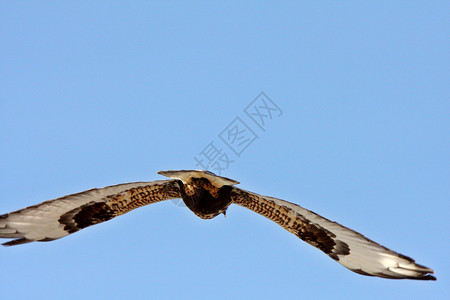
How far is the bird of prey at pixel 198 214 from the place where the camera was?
10789mm

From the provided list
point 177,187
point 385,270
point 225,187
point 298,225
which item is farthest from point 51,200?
point 385,270

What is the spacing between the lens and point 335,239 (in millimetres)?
11383

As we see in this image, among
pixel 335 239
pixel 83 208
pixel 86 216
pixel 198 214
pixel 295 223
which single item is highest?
pixel 83 208

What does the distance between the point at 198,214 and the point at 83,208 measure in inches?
103

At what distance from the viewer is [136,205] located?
38.9ft

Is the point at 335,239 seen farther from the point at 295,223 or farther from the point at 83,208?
the point at 83,208

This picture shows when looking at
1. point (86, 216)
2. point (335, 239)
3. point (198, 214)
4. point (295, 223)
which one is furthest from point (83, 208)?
point (335, 239)

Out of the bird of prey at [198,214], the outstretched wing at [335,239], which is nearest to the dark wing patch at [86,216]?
the bird of prey at [198,214]

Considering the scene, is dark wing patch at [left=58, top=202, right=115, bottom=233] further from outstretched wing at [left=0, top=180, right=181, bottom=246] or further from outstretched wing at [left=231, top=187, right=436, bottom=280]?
outstretched wing at [left=231, top=187, right=436, bottom=280]

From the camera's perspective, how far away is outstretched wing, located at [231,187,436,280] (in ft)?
34.7

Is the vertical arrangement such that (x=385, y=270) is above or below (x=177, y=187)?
below

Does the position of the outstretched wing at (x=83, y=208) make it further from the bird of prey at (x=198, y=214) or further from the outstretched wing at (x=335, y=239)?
the outstretched wing at (x=335, y=239)

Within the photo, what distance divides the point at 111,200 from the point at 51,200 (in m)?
1.29

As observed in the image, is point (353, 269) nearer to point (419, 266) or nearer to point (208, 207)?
point (419, 266)
